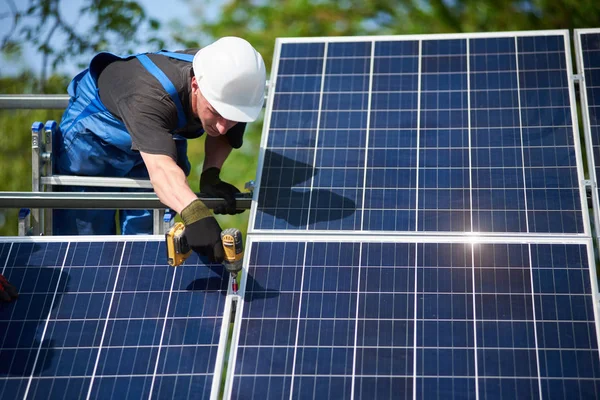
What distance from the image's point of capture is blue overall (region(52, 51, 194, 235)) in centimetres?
736

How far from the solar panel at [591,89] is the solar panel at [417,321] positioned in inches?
26.7

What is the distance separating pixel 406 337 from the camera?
5898mm

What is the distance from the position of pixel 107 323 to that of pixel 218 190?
4.36ft

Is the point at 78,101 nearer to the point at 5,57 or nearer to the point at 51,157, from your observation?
the point at 51,157

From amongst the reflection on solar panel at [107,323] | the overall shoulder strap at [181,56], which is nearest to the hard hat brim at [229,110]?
the overall shoulder strap at [181,56]

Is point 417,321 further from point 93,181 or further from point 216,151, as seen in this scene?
point 93,181

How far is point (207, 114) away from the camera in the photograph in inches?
261

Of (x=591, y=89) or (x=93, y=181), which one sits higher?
(x=591, y=89)

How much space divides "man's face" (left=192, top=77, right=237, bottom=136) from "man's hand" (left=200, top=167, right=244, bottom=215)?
1.50ft

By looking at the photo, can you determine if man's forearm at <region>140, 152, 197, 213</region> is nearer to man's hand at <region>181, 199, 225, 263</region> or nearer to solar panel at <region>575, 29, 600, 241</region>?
man's hand at <region>181, 199, 225, 263</region>


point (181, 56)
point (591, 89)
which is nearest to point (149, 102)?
point (181, 56)

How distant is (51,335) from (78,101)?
2.14 metres

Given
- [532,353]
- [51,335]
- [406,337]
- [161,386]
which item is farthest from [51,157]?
[532,353]

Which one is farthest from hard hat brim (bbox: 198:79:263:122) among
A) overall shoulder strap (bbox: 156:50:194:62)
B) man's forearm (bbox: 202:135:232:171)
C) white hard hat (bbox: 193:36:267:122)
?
man's forearm (bbox: 202:135:232:171)
